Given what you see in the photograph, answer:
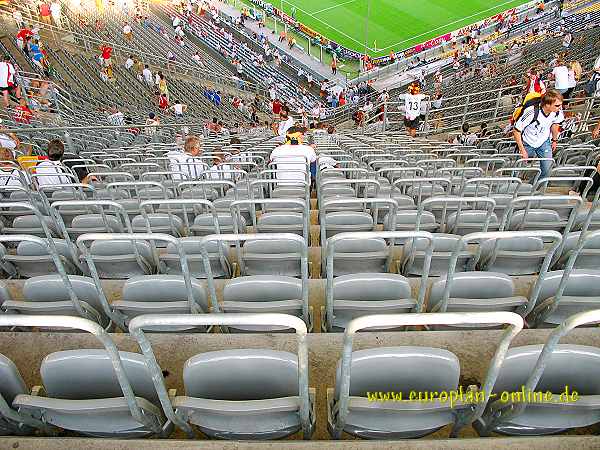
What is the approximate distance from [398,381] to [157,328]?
5.10 feet

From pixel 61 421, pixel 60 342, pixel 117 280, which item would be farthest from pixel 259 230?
pixel 61 421

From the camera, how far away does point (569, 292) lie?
2.81 m

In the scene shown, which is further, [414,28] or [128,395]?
[414,28]

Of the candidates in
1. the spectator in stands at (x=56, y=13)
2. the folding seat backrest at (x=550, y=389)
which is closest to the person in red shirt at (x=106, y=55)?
the spectator in stands at (x=56, y=13)

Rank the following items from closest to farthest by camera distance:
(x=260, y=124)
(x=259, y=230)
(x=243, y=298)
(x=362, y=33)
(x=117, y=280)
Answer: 1. (x=243, y=298)
2. (x=117, y=280)
3. (x=259, y=230)
4. (x=260, y=124)
5. (x=362, y=33)

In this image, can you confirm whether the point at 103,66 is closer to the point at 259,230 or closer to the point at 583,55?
the point at 259,230

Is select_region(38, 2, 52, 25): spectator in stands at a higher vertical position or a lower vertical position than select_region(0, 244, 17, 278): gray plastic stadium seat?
higher

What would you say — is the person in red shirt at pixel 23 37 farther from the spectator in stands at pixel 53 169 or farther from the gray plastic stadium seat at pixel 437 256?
the gray plastic stadium seat at pixel 437 256

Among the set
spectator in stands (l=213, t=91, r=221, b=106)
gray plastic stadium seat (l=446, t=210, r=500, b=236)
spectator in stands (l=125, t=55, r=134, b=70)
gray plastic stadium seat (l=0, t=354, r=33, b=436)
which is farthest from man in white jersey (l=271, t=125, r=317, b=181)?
spectator in stands (l=125, t=55, r=134, b=70)

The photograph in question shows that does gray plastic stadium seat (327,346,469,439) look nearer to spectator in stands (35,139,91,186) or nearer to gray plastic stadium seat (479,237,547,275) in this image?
gray plastic stadium seat (479,237,547,275)

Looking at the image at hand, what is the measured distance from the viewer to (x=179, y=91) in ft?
61.7

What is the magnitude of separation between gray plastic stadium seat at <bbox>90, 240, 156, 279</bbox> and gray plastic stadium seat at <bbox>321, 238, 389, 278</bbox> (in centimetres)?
142

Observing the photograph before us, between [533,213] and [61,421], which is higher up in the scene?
[533,213]

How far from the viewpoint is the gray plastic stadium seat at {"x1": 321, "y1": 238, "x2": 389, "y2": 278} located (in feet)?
10.6
